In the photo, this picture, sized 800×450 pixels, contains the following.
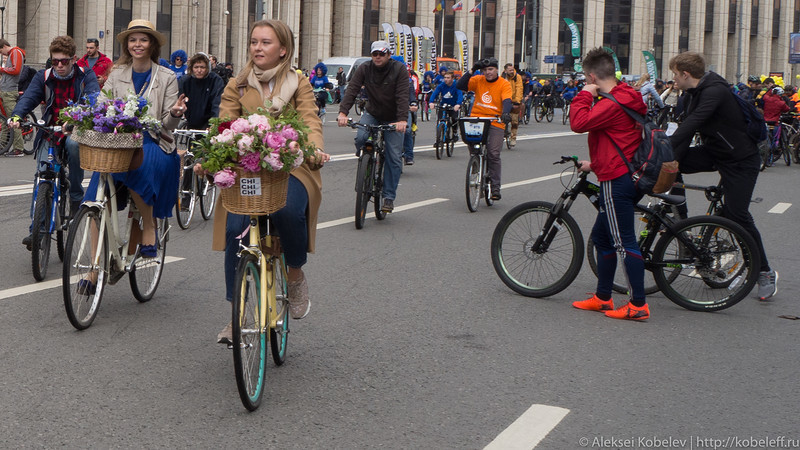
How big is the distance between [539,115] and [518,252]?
35.7 metres

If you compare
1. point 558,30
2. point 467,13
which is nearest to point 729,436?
point 467,13

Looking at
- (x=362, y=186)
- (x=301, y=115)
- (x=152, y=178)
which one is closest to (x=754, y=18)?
(x=362, y=186)

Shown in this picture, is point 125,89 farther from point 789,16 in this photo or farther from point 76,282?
point 789,16

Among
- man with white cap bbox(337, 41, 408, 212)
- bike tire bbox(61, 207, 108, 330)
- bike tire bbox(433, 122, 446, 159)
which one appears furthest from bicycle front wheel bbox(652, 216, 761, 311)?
bike tire bbox(433, 122, 446, 159)

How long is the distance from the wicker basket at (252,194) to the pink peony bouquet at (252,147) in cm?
4

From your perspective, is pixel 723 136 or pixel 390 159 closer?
pixel 723 136

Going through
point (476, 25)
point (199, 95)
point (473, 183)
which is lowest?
point (473, 183)

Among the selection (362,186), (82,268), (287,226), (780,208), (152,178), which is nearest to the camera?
(287,226)

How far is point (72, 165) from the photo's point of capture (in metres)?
7.59

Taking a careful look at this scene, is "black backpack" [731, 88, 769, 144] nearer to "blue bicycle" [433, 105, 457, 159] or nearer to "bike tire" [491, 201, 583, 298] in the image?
"bike tire" [491, 201, 583, 298]

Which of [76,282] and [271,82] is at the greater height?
[271,82]

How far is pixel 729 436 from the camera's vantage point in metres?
4.77

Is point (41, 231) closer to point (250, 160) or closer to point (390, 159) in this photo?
point (250, 160)

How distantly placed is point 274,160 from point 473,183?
8392 millimetres
